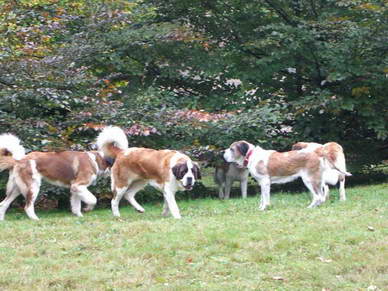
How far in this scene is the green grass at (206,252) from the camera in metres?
8.55

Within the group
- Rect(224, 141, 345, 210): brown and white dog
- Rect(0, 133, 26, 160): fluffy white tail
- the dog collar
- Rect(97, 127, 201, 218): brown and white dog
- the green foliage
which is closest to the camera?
Rect(97, 127, 201, 218): brown and white dog

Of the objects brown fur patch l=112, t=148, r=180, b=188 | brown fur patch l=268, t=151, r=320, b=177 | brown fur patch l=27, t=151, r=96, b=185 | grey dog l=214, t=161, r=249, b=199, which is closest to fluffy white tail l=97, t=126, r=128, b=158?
brown fur patch l=112, t=148, r=180, b=188

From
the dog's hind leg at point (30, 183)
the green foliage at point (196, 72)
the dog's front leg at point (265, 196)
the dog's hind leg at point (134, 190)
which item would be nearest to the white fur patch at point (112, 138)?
the dog's hind leg at point (134, 190)

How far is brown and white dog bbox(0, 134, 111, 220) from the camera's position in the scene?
13.3 m

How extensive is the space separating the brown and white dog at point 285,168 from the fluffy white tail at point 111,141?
2.34m

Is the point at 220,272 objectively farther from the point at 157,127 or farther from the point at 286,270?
the point at 157,127

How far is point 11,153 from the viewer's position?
43.4 feet

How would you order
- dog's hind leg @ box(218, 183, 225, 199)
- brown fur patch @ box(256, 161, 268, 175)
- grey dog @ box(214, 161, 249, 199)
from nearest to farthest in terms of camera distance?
brown fur patch @ box(256, 161, 268, 175), grey dog @ box(214, 161, 249, 199), dog's hind leg @ box(218, 183, 225, 199)

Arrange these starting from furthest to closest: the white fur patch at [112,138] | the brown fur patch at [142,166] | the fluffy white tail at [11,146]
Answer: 1. the white fur patch at [112,138]
2. the fluffy white tail at [11,146]
3. the brown fur patch at [142,166]

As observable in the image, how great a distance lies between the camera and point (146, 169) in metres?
13.1

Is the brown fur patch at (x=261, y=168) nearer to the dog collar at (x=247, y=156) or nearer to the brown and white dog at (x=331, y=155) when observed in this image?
the dog collar at (x=247, y=156)

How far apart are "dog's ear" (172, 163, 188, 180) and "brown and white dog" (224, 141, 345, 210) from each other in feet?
6.47

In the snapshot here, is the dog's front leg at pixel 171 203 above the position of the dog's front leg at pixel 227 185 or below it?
above

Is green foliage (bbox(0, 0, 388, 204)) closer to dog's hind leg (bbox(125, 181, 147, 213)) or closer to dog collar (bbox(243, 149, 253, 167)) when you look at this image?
dog's hind leg (bbox(125, 181, 147, 213))
